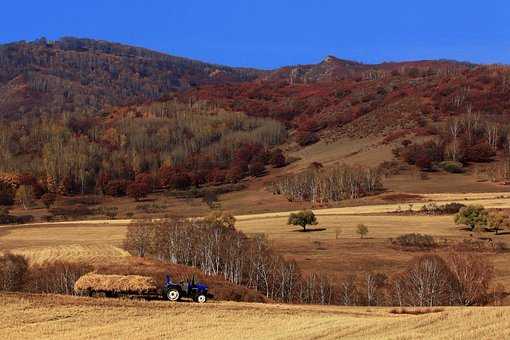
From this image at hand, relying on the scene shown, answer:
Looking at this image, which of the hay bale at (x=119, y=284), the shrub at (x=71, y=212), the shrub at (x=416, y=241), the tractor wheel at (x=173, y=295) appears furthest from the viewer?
the shrub at (x=71, y=212)

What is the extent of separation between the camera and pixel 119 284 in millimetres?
41094

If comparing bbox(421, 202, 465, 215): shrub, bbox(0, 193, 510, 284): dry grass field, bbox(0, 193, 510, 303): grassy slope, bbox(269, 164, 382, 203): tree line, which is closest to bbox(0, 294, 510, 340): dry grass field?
bbox(0, 193, 510, 284): dry grass field

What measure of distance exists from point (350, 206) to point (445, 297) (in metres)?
89.3

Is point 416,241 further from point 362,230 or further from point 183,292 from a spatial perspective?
point 183,292

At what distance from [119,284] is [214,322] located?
9.04 meters

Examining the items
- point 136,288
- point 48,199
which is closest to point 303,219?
point 136,288

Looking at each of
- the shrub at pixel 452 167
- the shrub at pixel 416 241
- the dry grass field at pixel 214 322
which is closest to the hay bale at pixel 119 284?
the dry grass field at pixel 214 322

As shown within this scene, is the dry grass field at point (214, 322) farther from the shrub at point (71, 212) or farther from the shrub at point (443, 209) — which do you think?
the shrub at point (71, 212)

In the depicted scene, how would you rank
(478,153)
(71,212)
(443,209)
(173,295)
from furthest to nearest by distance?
(478,153) → (71,212) → (443,209) → (173,295)

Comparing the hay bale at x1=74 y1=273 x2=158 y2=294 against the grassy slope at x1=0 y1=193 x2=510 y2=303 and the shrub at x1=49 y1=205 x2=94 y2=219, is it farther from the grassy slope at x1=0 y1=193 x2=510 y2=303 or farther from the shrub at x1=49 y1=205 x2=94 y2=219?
the shrub at x1=49 y1=205 x2=94 y2=219

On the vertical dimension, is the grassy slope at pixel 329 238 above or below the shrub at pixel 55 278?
below

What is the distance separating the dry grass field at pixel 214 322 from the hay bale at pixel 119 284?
2.32 m

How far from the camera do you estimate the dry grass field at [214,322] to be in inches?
1225

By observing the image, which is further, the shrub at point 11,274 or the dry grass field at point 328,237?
the dry grass field at point 328,237
